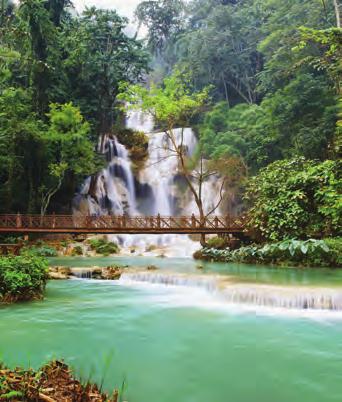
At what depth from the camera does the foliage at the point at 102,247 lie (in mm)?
19359

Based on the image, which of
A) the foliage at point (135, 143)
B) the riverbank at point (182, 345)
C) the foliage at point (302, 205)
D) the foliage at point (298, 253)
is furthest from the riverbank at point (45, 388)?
the foliage at point (135, 143)

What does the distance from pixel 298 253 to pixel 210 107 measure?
20.6m

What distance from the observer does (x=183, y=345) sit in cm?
551

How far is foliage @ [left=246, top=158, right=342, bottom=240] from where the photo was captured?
552 inches

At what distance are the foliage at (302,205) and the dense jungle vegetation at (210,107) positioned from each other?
0.04 metres

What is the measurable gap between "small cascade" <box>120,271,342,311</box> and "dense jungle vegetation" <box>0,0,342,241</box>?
18.1 feet

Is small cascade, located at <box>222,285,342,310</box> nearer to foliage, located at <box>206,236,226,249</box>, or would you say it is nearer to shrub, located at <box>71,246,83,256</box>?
foliage, located at <box>206,236,226,249</box>

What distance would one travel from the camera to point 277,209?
14688 millimetres

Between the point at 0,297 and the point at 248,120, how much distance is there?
19976 millimetres

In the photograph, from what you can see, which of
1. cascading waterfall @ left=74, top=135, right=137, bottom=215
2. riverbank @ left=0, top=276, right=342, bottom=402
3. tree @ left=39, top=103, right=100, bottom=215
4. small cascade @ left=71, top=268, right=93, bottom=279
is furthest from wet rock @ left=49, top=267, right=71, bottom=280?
cascading waterfall @ left=74, top=135, right=137, bottom=215

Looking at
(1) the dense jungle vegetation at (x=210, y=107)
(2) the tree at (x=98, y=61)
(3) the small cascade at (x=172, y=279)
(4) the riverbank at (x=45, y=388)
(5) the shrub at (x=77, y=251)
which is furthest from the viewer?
(2) the tree at (x=98, y=61)

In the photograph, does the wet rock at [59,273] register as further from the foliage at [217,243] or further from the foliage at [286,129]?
the foliage at [286,129]

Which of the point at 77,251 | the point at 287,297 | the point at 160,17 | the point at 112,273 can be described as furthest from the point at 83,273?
the point at 160,17

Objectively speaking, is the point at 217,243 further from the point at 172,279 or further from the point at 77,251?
the point at 172,279
